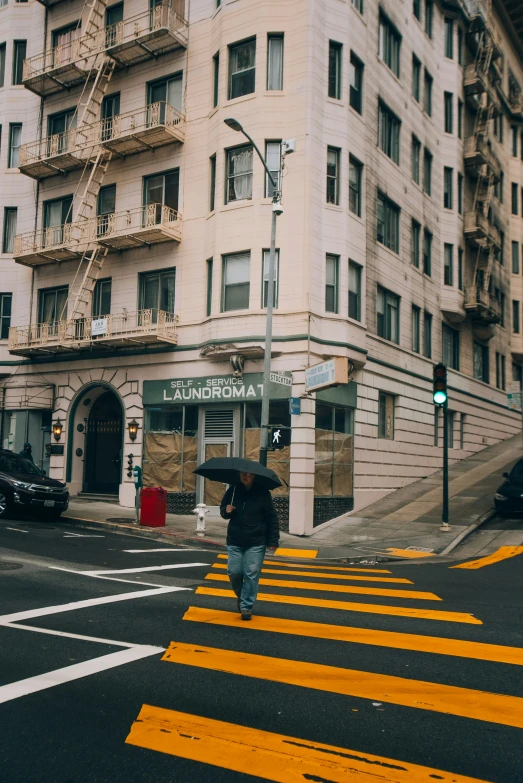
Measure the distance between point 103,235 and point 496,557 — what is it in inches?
677

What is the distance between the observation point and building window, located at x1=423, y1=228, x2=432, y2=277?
3008cm

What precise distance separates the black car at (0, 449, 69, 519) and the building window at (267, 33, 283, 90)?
13.7 meters

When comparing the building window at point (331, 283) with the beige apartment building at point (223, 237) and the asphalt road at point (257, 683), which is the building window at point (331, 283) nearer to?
the beige apartment building at point (223, 237)

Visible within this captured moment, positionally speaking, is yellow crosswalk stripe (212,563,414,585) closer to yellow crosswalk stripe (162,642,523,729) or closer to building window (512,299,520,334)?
yellow crosswalk stripe (162,642,523,729)

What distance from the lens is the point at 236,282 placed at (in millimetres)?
21594

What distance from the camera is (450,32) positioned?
32.7 meters

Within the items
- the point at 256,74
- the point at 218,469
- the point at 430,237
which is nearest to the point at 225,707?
the point at 218,469

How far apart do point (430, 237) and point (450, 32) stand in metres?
10.3

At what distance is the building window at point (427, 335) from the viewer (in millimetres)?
29766

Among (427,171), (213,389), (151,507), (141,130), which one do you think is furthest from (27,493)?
(427,171)

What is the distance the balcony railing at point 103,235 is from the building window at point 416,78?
41.6 feet

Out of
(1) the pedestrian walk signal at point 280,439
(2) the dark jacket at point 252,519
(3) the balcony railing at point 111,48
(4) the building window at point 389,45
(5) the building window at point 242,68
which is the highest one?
(4) the building window at point 389,45

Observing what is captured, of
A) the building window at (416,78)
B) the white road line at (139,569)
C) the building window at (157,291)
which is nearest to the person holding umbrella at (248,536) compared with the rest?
the white road line at (139,569)

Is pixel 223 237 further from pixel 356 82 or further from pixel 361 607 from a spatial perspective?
pixel 361 607
